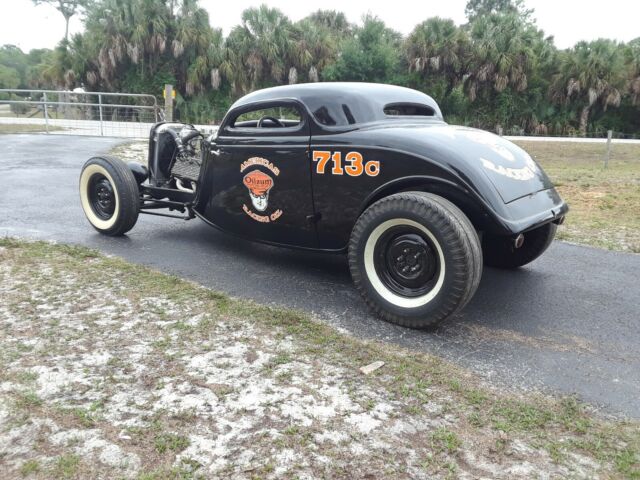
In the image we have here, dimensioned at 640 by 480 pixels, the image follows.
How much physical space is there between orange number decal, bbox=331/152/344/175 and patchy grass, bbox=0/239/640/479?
1.08m

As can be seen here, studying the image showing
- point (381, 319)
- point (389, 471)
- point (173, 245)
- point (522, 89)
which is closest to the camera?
point (389, 471)

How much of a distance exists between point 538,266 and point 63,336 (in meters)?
3.94

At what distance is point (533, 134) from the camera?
85.6ft

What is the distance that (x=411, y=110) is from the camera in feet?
15.1

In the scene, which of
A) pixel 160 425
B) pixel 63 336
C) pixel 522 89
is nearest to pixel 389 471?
pixel 160 425

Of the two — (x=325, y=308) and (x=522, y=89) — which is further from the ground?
(x=522, y=89)

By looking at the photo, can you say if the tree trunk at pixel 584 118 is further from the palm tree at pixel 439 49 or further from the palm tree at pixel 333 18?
the palm tree at pixel 333 18

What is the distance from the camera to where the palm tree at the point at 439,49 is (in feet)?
83.5

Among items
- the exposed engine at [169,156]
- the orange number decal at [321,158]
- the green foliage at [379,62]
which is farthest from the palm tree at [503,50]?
the orange number decal at [321,158]

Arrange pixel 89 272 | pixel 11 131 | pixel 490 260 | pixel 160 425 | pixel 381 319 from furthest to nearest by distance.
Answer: pixel 11 131
pixel 490 260
pixel 89 272
pixel 381 319
pixel 160 425

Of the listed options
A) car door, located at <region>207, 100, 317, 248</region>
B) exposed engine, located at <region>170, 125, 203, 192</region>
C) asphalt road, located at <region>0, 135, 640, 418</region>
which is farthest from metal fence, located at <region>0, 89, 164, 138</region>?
car door, located at <region>207, 100, 317, 248</region>

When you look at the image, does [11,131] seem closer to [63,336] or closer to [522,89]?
[63,336]

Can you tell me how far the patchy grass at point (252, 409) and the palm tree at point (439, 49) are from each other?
24909 millimetres

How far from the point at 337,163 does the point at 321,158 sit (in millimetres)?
145
